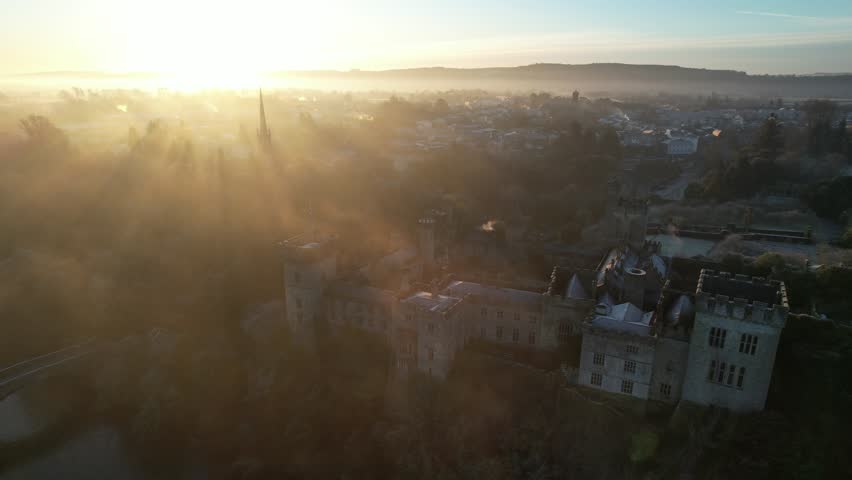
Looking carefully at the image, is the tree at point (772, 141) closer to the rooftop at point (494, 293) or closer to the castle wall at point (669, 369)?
the rooftop at point (494, 293)

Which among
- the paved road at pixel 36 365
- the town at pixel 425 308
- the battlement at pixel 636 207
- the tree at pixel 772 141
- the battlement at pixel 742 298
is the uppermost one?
the tree at pixel 772 141

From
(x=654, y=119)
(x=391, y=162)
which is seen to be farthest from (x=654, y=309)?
(x=654, y=119)

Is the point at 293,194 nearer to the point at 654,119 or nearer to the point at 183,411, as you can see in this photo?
the point at 183,411

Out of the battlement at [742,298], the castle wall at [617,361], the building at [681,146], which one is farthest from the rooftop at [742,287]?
the building at [681,146]

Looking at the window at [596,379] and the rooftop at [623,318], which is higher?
the rooftop at [623,318]

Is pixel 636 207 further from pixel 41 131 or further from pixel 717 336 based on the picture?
pixel 41 131

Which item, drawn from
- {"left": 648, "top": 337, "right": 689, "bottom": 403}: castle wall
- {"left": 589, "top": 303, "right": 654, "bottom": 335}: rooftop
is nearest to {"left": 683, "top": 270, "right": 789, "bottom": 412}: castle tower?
{"left": 648, "top": 337, "right": 689, "bottom": 403}: castle wall
